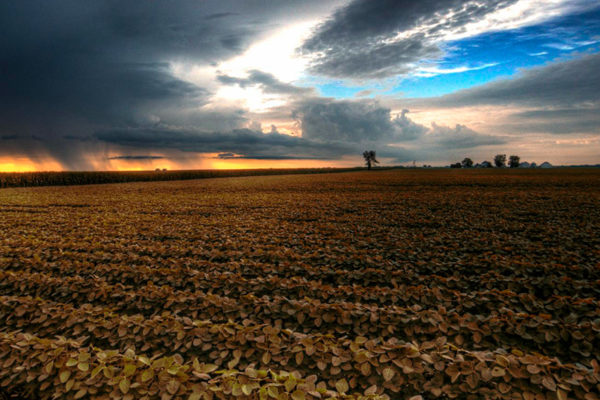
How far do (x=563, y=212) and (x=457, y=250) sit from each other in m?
12.7

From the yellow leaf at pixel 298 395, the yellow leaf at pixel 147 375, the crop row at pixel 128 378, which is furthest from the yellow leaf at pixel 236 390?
the yellow leaf at pixel 147 375

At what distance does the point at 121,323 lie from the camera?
17.7 ft

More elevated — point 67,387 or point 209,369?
point 209,369

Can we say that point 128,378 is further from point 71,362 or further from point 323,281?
point 323,281

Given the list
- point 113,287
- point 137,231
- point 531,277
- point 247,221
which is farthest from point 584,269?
point 137,231

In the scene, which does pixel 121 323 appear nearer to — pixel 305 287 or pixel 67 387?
pixel 67 387

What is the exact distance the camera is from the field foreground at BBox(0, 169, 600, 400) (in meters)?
3.74

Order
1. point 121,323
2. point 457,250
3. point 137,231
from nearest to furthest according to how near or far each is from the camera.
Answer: point 121,323
point 457,250
point 137,231

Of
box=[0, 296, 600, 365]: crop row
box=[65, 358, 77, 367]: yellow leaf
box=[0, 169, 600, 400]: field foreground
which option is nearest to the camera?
box=[0, 169, 600, 400]: field foreground

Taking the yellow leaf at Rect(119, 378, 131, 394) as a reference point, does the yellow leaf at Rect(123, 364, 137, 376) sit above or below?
above

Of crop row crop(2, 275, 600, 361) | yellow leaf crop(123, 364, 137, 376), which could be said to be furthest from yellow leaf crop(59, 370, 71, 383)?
crop row crop(2, 275, 600, 361)

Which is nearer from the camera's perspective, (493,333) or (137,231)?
(493,333)

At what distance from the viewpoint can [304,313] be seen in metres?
5.72

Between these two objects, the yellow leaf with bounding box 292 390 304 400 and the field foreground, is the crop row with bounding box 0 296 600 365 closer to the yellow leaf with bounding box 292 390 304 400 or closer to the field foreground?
the field foreground
